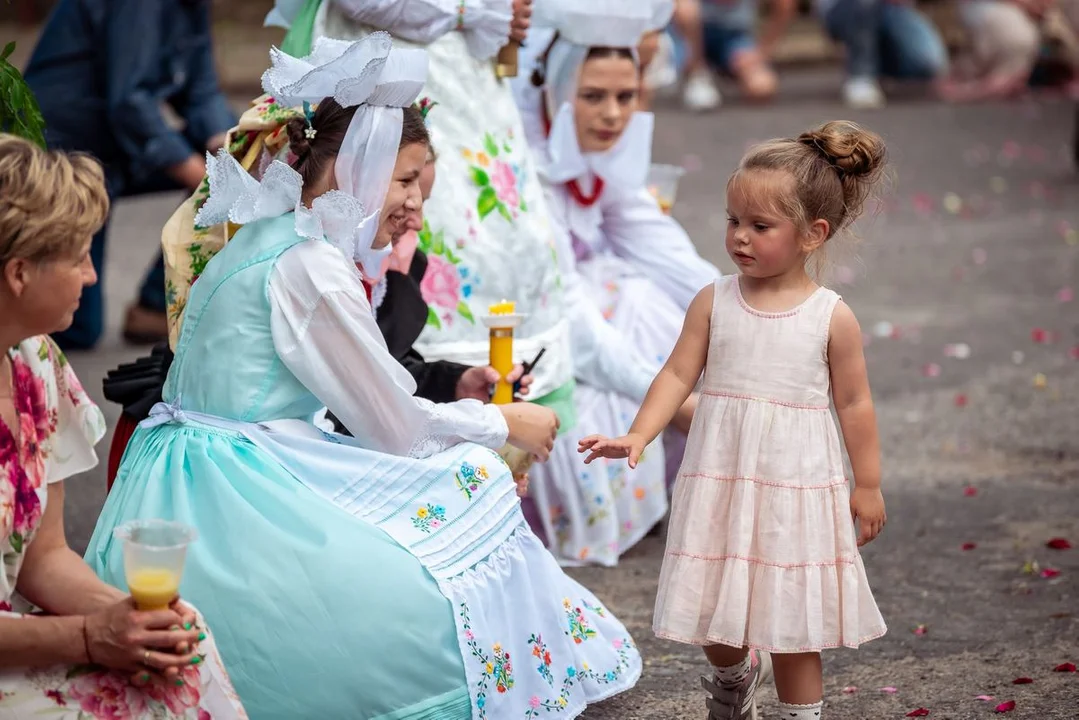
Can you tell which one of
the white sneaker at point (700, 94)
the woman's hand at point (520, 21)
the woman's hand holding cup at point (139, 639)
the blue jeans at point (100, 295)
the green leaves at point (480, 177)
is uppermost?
the woman's hand at point (520, 21)

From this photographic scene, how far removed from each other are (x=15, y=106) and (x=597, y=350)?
187 cm

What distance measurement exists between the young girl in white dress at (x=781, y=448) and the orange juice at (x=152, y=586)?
906 mm

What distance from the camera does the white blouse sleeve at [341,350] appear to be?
9.34 ft

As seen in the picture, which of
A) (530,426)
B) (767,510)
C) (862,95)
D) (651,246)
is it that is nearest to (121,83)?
(651,246)

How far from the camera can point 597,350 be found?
4344 millimetres

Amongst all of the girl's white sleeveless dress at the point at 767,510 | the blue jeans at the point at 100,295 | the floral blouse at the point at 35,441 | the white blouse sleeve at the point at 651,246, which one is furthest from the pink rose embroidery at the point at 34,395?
the blue jeans at the point at 100,295

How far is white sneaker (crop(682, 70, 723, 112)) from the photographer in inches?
461

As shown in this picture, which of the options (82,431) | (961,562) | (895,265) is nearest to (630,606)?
(961,562)

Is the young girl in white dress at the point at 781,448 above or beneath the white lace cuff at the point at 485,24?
beneath

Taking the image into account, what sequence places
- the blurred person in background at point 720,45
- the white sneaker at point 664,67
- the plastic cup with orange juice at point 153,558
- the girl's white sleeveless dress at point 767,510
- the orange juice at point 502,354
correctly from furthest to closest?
1. the blurred person in background at point 720,45
2. the white sneaker at point 664,67
3. the orange juice at point 502,354
4. the girl's white sleeveless dress at point 767,510
5. the plastic cup with orange juice at point 153,558

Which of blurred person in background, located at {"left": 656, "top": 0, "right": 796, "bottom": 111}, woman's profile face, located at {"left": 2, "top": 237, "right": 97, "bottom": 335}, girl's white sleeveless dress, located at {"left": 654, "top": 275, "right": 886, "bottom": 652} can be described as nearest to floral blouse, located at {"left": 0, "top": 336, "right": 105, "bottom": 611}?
woman's profile face, located at {"left": 2, "top": 237, "right": 97, "bottom": 335}

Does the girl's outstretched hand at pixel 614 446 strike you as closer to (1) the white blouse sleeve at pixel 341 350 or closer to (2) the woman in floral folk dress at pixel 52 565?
(1) the white blouse sleeve at pixel 341 350

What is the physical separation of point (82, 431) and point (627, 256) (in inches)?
92.4

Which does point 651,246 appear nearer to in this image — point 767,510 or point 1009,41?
point 767,510
